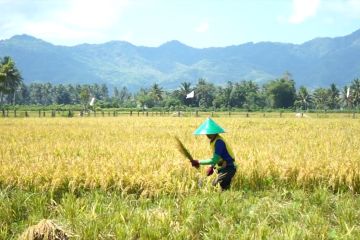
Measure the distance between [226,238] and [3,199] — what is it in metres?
3.56

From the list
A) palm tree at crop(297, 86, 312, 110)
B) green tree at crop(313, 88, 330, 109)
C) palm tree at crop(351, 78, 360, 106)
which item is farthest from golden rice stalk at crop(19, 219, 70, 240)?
green tree at crop(313, 88, 330, 109)

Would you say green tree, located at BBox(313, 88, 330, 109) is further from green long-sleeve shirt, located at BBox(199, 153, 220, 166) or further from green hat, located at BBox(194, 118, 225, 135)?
green long-sleeve shirt, located at BBox(199, 153, 220, 166)

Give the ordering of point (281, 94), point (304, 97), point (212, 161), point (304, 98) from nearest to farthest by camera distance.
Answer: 1. point (212, 161)
2. point (304, 98)
3. point (304, 97)
4. point (281, 94)

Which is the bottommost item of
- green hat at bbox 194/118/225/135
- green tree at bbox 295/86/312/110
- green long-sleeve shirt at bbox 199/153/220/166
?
green long-sleeve shirt at bbox 199/153/220/166

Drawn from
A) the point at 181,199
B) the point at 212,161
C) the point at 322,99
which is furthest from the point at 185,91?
the point at 181,199

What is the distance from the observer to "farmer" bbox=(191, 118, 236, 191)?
693 centimetres

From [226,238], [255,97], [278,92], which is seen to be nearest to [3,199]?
[226,238]

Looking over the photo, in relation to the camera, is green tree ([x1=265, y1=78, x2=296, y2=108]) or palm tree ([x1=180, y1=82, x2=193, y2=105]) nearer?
palm tree ([x1=180, y1=82, x2=193, y2=105])

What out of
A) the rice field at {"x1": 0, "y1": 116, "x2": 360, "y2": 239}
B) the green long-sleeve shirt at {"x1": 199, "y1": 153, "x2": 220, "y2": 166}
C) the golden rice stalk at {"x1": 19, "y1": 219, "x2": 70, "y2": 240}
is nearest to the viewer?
the golden rice stalk at {"x1": 19, "y1": 219, "x2": 70, "y2": 240}

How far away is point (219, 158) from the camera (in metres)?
6.96

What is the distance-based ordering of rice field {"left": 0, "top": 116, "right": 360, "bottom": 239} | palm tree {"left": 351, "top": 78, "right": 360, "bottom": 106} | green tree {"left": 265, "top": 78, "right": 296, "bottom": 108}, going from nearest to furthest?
1. rice field {"left": 0, "top": 116, "right": 360, "bottom": 239}
2. palm tree {"left": 351, "top": 78, "right": 360, "bottom": 106}
3. green tree {"left": 265, "top": 78, "right": 296, "bottom": 108}

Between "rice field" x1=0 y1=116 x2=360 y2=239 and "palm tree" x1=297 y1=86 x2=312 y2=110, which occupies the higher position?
"palm tree" x1=297 y1=86 x2=312 y2=110

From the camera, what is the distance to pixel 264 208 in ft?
20.5

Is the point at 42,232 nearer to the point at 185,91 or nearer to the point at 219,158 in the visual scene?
the point at 219,158
